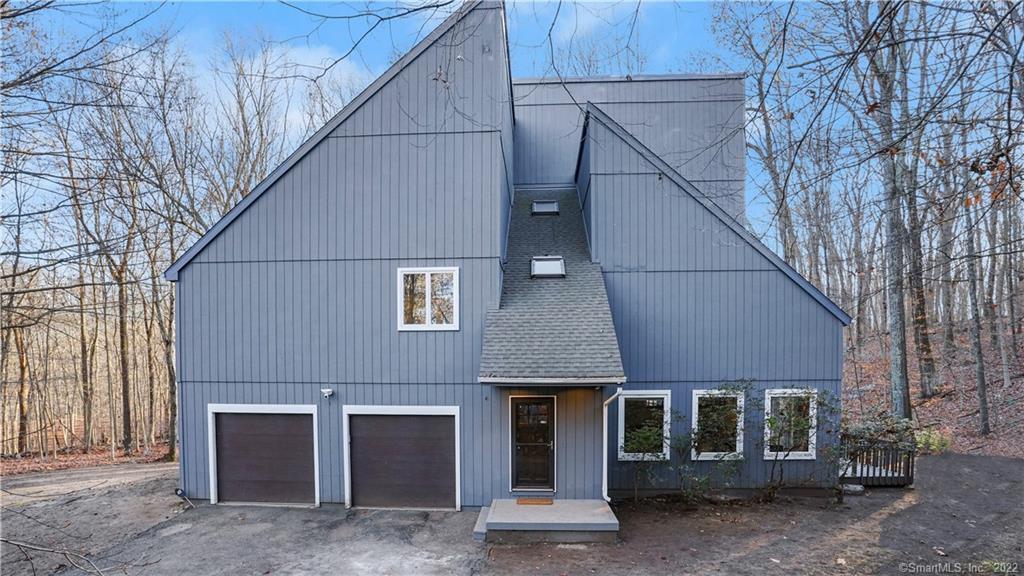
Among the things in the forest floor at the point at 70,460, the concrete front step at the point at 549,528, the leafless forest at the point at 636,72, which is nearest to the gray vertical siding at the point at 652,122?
the leafless forest at the point at 636,72

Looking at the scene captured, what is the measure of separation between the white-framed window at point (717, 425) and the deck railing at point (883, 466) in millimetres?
2036

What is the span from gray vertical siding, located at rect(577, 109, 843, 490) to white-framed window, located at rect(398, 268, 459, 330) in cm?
289

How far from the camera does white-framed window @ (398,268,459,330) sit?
7855 millimetres

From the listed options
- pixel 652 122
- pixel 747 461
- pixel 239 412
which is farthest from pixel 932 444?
pixel 239 412

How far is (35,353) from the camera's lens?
16219mm

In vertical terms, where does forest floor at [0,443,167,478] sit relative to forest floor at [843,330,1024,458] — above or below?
below

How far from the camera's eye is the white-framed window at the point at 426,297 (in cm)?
786

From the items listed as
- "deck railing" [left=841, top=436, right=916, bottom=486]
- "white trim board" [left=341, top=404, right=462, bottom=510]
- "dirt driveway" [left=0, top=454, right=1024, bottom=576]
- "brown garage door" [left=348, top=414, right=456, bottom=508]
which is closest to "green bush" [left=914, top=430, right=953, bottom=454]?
"dirt driveway" [left=0, top=454, right=1024, bottom=576]

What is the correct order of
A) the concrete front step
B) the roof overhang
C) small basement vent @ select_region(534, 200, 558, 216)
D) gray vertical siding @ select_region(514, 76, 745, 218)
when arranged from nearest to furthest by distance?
the concrete front step, the roof overhang, small basement vent @ select_region(534, 200, 558, 216), gray vertical siding @ select_region(514, 76, 745, 218)

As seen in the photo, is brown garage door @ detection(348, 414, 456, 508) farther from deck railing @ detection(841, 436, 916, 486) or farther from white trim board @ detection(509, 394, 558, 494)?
deck railing @ detection(841, 436, 916, 486)

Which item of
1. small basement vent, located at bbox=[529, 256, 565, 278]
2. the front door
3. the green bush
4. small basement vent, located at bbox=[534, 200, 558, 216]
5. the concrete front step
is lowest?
the green bush

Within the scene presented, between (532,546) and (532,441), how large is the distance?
1.64 m

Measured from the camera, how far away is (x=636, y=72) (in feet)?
49.0

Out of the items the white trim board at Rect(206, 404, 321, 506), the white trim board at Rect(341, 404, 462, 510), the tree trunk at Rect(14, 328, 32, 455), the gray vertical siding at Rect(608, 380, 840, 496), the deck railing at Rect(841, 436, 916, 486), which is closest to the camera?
the white trim board at Rect(341, 404, 462, 510)
